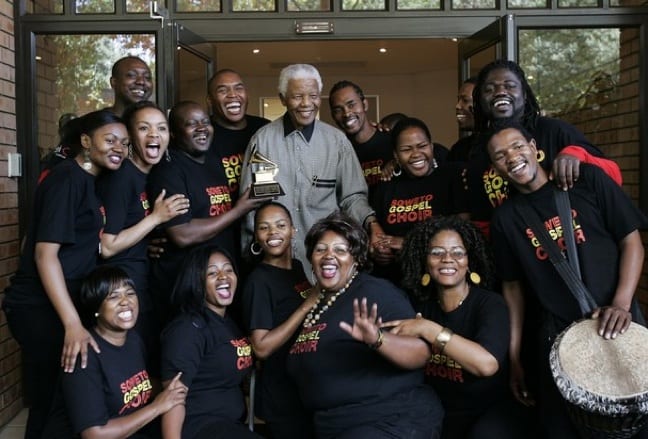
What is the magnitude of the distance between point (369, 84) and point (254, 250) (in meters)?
11.1

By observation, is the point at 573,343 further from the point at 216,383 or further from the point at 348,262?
the point at 216,383

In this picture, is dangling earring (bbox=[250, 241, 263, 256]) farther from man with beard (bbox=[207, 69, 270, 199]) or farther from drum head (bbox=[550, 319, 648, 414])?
drum head (bbox=[550, 319, 648, 414])

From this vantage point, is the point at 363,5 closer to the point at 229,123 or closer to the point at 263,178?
the point at 229,123

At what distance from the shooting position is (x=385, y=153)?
13.9 ft

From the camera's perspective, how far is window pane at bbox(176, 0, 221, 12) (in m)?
4.82

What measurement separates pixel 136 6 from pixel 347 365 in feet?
9.86

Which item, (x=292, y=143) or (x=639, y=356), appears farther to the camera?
(x=292, y=143)

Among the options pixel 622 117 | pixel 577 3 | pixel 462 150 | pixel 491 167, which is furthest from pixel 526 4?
pixel 491 167

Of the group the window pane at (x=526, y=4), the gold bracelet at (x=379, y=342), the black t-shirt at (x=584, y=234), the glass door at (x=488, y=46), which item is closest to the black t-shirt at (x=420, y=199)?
the black t-shirt at (x=584, y=234)

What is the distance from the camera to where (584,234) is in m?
3.03

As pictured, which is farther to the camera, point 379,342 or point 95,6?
point 95,6

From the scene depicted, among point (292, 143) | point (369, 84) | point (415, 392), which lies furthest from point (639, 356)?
point (369, 84)

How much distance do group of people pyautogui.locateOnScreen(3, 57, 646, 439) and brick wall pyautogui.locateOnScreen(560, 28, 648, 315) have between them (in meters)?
1.55

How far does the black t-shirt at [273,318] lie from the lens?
323 centimetres
